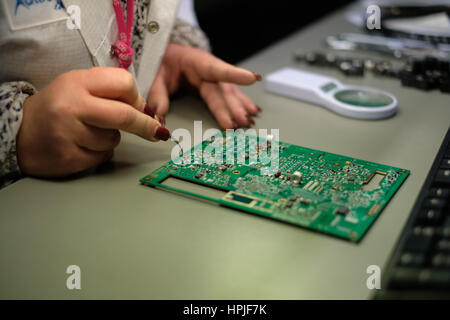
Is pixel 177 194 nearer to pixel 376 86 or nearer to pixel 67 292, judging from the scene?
pixel 67 292

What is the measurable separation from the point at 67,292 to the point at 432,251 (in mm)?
403

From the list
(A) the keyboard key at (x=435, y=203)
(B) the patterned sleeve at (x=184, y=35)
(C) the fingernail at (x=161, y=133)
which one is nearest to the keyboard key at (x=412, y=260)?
(A) the keyboard key at (x=435, y=203)

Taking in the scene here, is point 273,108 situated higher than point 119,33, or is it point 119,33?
point 119,33

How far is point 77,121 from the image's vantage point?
2.19 ft

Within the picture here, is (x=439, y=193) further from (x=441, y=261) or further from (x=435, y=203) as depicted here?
(x=441, y=261)

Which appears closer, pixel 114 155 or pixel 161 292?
pixel 161 292

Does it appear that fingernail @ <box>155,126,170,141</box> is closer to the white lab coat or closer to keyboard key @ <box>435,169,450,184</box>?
the white lab coat

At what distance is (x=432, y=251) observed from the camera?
0.50 metres

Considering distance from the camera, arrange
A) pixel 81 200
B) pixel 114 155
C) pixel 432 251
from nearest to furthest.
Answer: pixel 432 251
pixel 81 200
pixel 114 155

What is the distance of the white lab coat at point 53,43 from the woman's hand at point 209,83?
0.53 ft

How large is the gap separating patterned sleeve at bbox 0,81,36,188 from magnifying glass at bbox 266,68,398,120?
55 cm

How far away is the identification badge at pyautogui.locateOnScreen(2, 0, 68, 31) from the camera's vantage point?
729 mm

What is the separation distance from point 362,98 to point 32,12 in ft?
2.15

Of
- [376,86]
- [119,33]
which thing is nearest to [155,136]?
[119,33]
